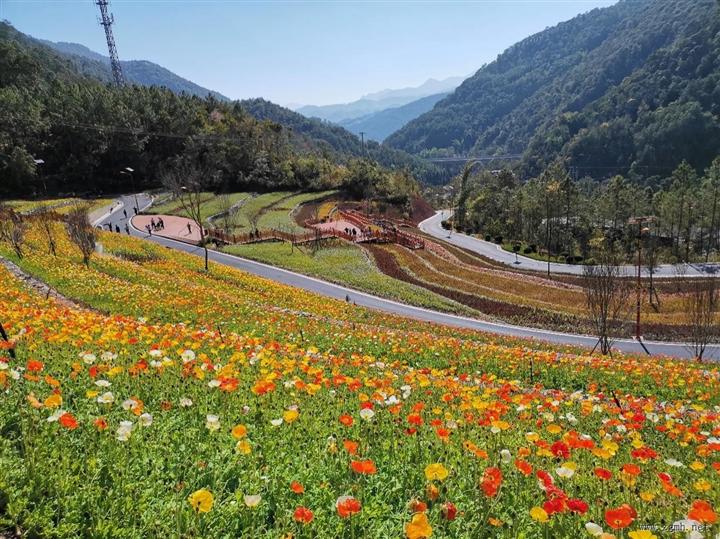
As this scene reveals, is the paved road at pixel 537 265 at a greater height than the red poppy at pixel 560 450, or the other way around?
the red poppy at pixel 560 450

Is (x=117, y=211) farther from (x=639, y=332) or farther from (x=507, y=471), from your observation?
(x=507, y=471)

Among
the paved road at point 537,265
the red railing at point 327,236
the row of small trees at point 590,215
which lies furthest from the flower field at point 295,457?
the row of small trees at point 590,215

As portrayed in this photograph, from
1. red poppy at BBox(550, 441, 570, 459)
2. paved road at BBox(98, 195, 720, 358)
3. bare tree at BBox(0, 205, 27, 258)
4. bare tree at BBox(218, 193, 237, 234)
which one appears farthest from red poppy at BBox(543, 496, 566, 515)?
bare tree at BBox(218, 193, 237, 234)

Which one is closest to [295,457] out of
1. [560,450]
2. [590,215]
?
[560,450]

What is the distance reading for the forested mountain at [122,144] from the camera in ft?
225

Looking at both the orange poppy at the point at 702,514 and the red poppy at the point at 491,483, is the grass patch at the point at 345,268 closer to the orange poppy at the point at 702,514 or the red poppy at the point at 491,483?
the red poppy at the point at 491,483


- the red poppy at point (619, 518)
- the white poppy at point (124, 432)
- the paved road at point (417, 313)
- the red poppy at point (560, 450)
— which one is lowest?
the paved road at point (417, 313)

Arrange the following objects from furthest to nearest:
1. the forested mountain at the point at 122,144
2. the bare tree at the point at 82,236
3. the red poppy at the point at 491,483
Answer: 1. the forested mountain at the point at 122,144
2. the bare tree at the point at 82,236
3. the red poppy at the point at 491,483

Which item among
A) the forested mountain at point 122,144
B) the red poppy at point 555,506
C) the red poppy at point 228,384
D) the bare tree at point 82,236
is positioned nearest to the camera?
the red poppy at point 555,506

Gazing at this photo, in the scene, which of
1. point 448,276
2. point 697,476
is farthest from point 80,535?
point 448,276

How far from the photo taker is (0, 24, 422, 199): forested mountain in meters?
68.4

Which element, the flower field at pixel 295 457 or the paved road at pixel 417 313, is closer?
the flower field at pixel 295 457

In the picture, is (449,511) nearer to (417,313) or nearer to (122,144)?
(417,313)

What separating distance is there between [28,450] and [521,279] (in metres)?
47.5
